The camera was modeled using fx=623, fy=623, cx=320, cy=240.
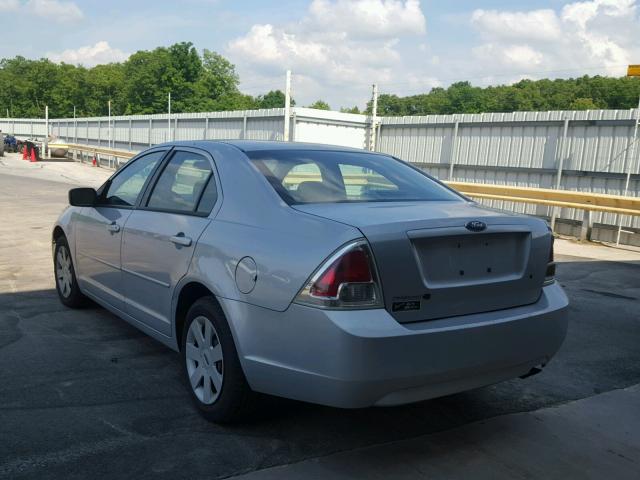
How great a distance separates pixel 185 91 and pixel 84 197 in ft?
314

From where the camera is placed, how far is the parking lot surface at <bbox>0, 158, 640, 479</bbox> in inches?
119

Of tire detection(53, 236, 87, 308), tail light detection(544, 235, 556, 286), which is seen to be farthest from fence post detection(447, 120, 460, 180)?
tail light detection(544, 235, 556, 286)

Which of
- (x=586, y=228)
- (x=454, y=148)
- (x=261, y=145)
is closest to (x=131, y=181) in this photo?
(x=261, y=145)

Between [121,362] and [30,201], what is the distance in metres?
13.0

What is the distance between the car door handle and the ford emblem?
158 cm

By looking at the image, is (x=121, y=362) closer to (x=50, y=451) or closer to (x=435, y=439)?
(x=50, y=451)

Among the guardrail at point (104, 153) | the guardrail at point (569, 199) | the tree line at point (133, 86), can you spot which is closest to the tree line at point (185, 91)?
the tree line at point (133, 86)

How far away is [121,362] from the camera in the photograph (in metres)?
4.41

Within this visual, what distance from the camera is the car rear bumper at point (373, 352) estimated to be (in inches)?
107

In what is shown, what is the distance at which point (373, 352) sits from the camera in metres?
2.72

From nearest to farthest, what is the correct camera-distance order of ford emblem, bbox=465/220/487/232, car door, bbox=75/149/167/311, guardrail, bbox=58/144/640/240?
1. ford emblem, bbox=465/220/487/232
2. car door, bbox=75/149/167/311
3. guardrail, bbox=58/144/640/240

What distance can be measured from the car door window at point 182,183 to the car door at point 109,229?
23cm

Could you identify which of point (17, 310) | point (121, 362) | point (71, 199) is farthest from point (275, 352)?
point (17, 310)

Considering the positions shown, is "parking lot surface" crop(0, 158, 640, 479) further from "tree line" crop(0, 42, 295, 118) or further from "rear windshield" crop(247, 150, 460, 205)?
"tree line" crop(0, 42, 295, 118)
